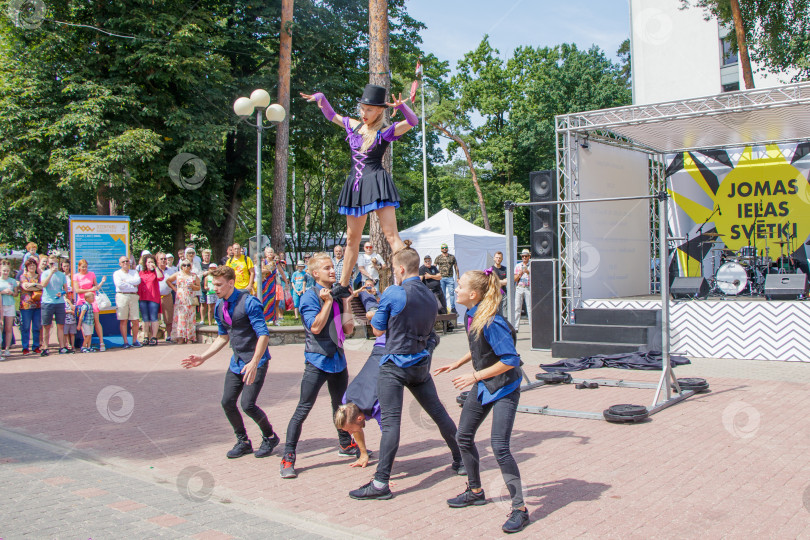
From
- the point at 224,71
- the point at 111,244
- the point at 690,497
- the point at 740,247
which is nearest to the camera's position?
the point at 690,497

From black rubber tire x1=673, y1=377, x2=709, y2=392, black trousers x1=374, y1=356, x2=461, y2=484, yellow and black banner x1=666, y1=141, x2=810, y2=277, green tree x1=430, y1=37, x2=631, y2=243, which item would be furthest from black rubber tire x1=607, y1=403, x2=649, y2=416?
green tree x1=430, y1=37, x2=631, y2=243

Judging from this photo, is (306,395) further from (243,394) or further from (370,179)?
(370,179)

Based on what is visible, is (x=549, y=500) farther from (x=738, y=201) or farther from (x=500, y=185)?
(x=500, y=185)

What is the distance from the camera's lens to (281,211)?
20562 mm

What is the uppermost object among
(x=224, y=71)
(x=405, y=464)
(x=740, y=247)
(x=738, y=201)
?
(x=224, y=71)

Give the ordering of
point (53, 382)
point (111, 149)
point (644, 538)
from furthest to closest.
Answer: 1. point (111, 149)
2. point (53, 382)
3. point (644, 538)

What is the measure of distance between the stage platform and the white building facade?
61.7 feet

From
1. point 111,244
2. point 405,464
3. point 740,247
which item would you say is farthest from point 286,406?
point 740,247

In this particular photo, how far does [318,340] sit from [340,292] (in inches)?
18.3

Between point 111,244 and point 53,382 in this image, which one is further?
point 111,244

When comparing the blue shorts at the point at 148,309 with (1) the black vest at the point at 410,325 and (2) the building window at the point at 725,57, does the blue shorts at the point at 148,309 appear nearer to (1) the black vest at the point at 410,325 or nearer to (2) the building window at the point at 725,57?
(1) the black vest at the point at 410,325

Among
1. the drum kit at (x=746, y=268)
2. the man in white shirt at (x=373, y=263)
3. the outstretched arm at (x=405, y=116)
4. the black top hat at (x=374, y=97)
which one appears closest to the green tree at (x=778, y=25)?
the drum kit at (x=746, y=268)

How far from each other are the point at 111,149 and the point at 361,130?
603 inches

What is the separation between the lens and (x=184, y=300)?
14328 mm
